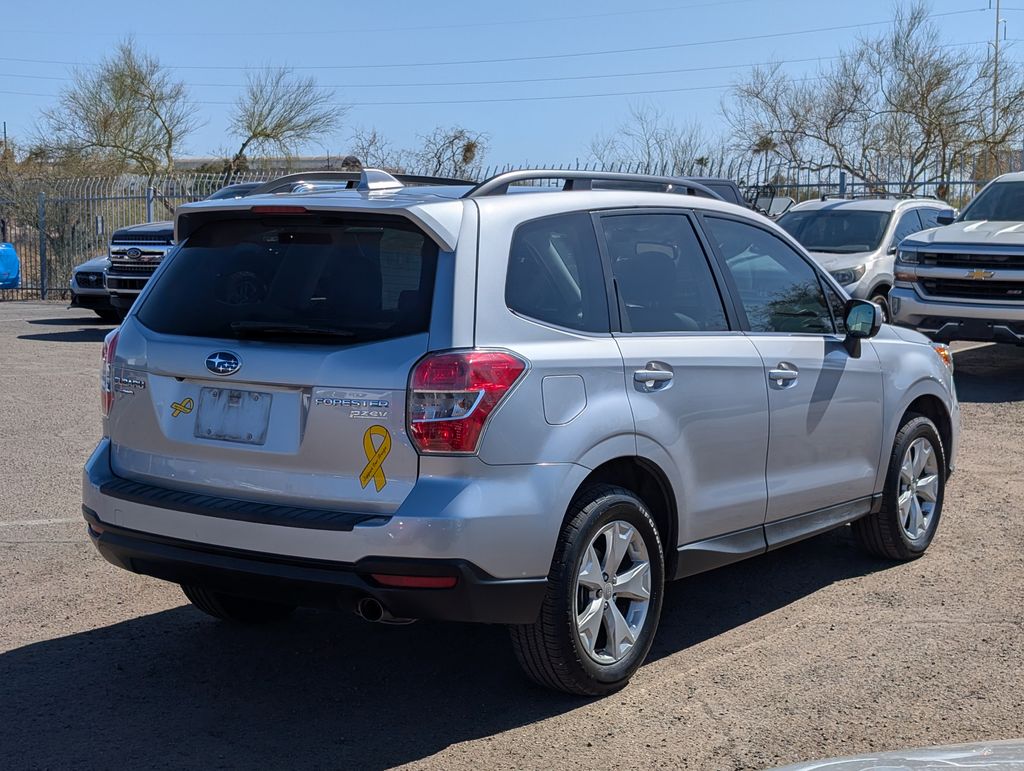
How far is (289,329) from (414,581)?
3.17 feet

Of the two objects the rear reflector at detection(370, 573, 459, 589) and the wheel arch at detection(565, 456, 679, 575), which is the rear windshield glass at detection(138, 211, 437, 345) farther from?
the wheel arch at detection(565, 456, 679, 575)

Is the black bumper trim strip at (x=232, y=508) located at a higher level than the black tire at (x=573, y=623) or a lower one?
higher

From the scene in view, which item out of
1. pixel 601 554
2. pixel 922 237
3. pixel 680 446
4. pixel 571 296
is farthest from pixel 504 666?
pixel 922 237

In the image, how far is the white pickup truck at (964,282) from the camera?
40.2ft

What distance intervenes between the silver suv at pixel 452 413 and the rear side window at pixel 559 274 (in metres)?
0.01

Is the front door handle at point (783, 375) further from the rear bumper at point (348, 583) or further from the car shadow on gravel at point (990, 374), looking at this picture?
the car shadow on gravel at point (990, 374)

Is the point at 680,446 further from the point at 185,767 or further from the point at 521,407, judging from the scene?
the point at 185,767

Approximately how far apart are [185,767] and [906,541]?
154 inches

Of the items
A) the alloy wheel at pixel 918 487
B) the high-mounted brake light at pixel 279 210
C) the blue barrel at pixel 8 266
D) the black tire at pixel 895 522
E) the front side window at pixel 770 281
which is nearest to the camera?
the high-mounted brake light at pixel 279 210

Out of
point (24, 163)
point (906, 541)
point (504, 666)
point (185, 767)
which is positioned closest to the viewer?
point (185, 767)

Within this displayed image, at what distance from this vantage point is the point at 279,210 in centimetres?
450

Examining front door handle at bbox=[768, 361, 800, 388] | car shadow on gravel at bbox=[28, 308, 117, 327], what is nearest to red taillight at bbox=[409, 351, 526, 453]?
front door handle at bbox=[768, 361, 800, 388]

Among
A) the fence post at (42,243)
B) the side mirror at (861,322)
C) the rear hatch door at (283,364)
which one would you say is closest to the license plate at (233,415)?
the rear hatch door at (283,364)

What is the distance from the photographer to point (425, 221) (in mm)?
4211
